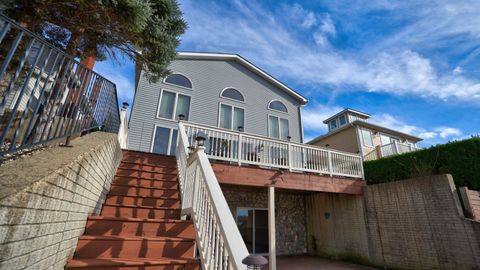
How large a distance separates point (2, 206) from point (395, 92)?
53.6 feet

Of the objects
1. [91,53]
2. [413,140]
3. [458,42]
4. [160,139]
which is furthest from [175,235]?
[413,140]

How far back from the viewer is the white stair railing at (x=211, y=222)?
1601 mm

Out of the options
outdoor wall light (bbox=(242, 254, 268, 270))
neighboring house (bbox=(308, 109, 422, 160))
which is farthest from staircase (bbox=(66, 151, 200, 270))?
neighboring house (bbox=(308, 109, 422, 160))

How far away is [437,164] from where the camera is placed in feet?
22.5

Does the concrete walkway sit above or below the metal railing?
below

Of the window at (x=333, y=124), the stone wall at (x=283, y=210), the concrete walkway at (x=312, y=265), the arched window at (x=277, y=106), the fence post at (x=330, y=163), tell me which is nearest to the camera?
the concrete walkway at (x=312, y=265)

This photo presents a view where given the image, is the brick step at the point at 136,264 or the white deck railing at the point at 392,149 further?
the white deck railing at the point at 392,149

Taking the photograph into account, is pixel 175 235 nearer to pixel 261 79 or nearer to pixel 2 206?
pixel 2 206

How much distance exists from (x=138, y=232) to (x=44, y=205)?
5.37 feet

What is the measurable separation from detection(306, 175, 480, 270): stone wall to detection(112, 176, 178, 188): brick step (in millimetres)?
6896

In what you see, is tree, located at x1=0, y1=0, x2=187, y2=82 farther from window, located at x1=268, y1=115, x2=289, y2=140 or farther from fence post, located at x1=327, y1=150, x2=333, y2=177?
window, located at x1=268, y1=115, x2=289, y2=140

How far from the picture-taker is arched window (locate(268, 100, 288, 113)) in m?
11.3

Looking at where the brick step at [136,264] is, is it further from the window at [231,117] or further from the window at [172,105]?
the window at [231,117]

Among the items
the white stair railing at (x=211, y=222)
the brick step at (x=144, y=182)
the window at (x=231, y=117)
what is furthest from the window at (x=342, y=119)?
the white stair railing at (x=211, y=222)
